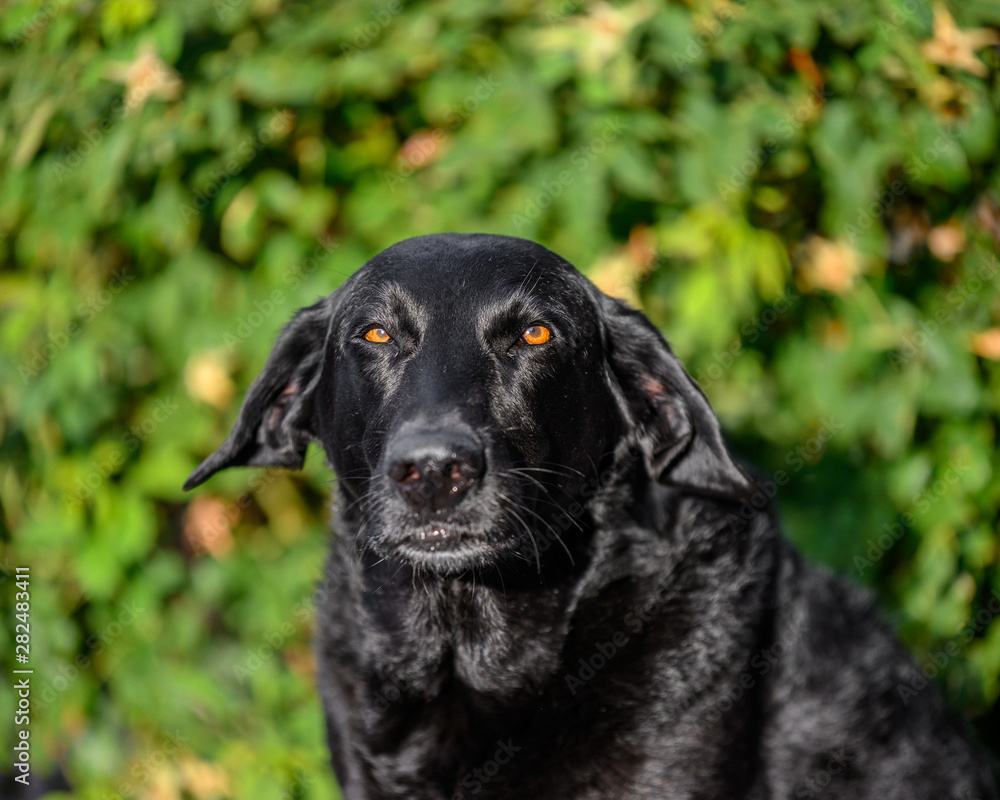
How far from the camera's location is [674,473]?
7.76 feet

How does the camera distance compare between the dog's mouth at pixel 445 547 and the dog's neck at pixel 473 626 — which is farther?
the dog's neck at pixel 473 626

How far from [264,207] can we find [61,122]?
824 millimetres

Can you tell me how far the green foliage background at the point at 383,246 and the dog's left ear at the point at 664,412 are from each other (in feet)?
2.27

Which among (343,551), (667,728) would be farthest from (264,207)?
(667,728)

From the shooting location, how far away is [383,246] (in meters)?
3.19

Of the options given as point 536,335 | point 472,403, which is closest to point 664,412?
point 536,335

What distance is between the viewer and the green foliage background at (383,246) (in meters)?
3.02

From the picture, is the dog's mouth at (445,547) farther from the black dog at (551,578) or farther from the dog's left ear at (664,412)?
the dog's left ear at (664,412)

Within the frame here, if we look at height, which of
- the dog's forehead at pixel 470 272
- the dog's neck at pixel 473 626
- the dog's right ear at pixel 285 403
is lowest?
the dog's neck at pixel 473 626

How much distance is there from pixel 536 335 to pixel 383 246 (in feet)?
3.90

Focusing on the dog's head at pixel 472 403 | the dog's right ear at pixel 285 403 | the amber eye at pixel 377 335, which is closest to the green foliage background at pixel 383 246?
the dog's right ear at pixel 285 403

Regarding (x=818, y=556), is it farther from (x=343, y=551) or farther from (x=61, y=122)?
(x=61, y=122)

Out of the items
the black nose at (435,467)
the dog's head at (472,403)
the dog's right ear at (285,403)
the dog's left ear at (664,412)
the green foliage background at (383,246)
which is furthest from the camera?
the green foliage background at (383,246)

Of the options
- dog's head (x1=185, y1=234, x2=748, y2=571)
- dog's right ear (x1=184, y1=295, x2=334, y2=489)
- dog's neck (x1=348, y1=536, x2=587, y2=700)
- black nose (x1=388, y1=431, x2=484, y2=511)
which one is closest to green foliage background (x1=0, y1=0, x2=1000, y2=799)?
dog's right ear (x1=184, y1=295, x2=334, y2=489)
